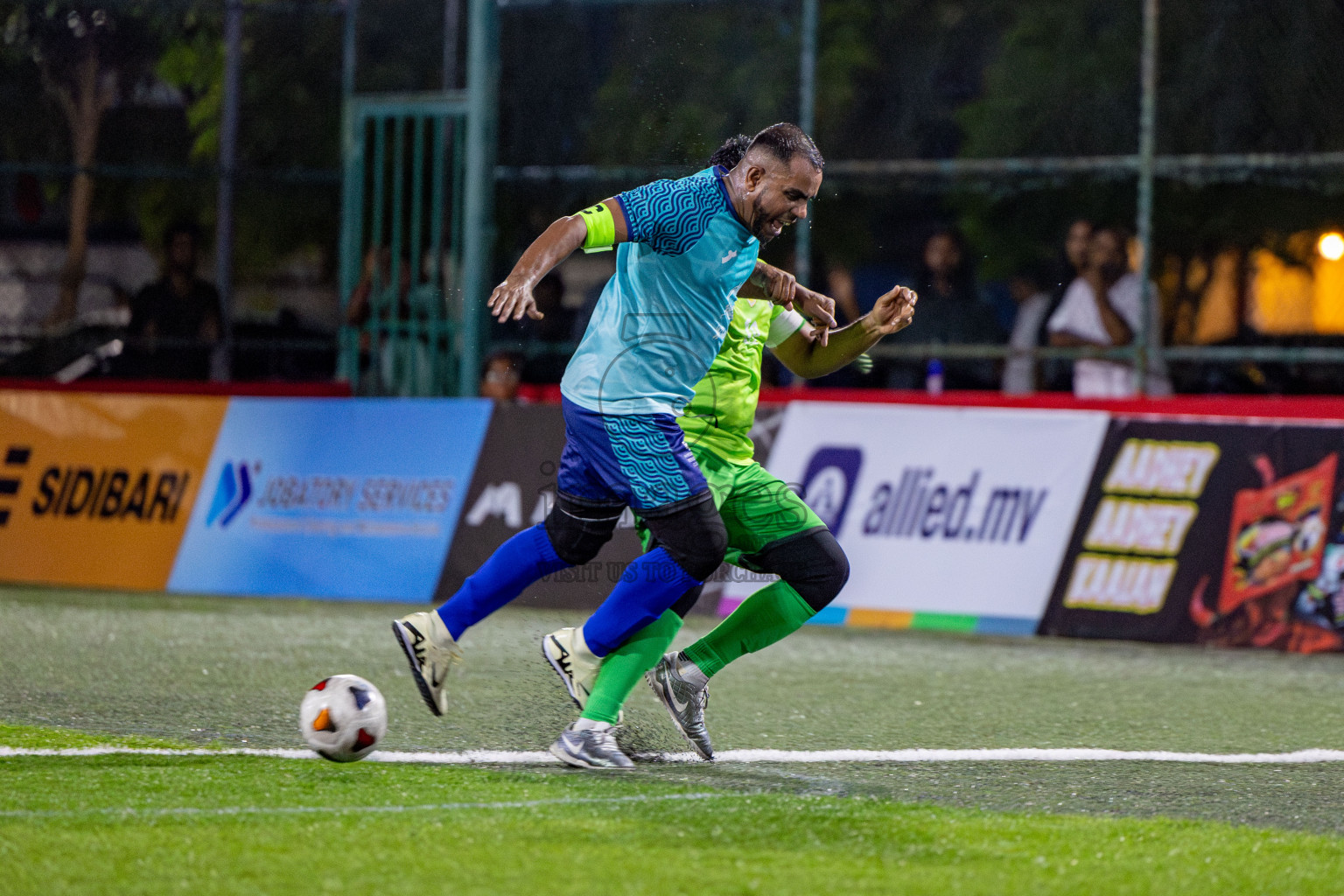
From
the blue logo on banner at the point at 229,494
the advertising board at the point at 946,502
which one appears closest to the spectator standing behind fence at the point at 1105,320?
the advertising board at the point at 946,502

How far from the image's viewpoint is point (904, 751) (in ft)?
20.6

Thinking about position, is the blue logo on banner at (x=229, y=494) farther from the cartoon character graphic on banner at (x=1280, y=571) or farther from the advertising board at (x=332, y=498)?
the cartoon character graphic on banner at (x=1280, y=571)

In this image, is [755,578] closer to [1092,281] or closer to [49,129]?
[1092,281]

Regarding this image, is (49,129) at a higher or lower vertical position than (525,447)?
higher

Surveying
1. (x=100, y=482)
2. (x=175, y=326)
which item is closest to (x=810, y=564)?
(x=100, y=482)

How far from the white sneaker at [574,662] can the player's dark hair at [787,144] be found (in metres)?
1.62

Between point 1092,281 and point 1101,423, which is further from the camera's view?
point 1092,281

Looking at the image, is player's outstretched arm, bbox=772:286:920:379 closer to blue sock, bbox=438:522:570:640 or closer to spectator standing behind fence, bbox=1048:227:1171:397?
blue sock, bbox=438:522:570:640

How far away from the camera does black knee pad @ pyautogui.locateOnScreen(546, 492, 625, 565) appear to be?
585cm

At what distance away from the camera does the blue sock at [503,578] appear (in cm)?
593

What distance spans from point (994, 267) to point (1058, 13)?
1763mm

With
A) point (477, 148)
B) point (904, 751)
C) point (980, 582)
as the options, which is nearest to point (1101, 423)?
point (980, 582)

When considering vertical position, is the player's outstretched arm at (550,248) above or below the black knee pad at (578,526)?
above

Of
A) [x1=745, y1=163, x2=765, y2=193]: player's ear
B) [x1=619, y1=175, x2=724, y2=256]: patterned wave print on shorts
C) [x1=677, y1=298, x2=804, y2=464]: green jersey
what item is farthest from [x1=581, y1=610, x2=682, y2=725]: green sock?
[x1=745, y1=163, x2=765, y2=193]: player's ear
